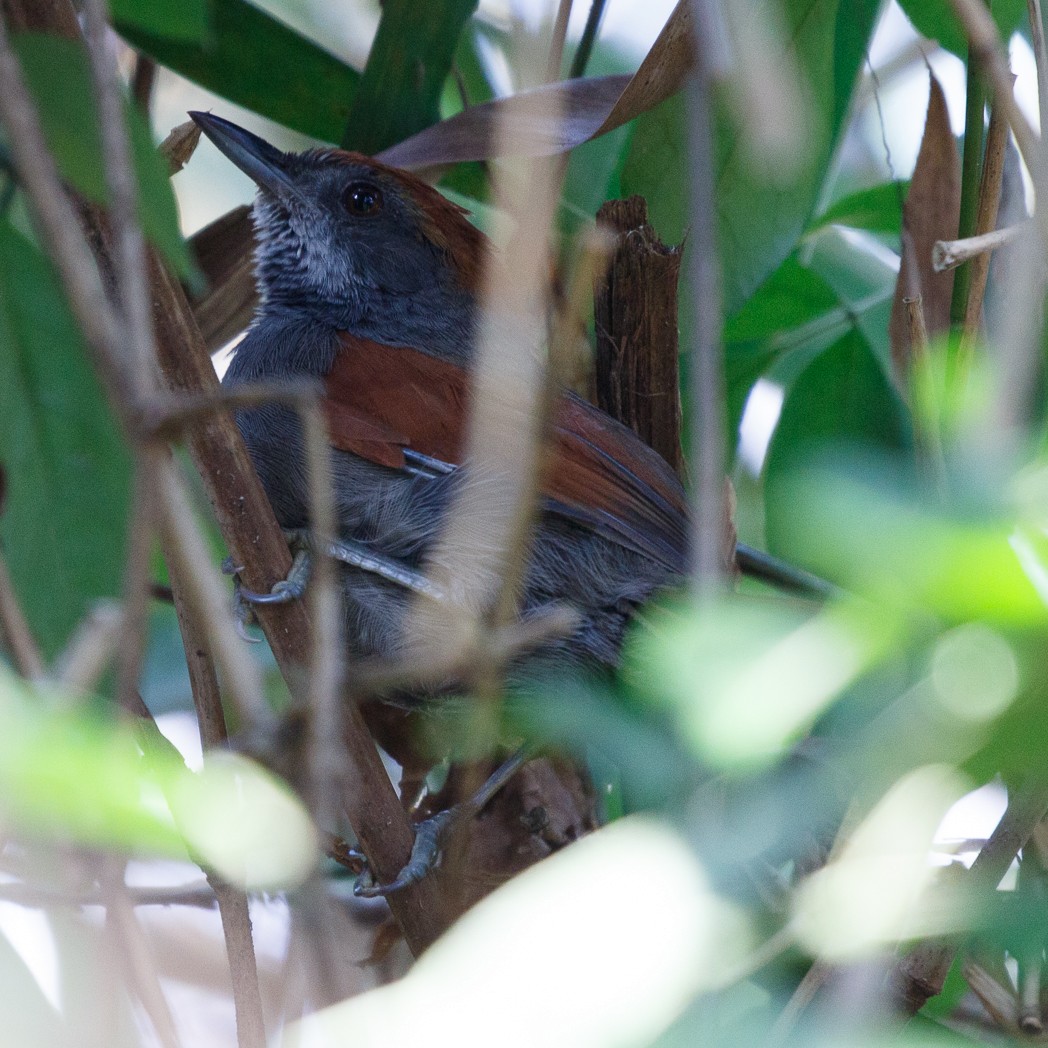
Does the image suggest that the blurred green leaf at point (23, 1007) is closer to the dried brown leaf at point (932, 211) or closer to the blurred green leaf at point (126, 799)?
the blurred green leaf at point (126, 799)

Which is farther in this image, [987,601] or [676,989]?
[676,989]

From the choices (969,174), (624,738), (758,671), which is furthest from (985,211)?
(758,671)

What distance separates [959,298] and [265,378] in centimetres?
146

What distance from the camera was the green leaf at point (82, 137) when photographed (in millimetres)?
1385

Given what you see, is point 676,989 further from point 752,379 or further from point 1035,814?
point 752,379

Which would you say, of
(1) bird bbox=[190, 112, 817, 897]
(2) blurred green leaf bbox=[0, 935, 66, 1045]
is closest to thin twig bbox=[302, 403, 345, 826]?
(2) blurred green leaf bbox=[0, 935, 66, 1045]

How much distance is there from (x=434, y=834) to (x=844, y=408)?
1.22 metres

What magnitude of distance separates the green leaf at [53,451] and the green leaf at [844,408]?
1483 mm

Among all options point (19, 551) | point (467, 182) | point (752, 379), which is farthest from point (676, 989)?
point (467, 182)

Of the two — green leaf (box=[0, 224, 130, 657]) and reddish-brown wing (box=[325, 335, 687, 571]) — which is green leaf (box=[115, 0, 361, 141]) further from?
green leaf (box=[0, 224, 130, 657])

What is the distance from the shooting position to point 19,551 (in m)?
1.75

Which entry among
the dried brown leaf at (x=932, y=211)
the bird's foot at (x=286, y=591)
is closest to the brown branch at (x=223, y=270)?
the bird's foot at (x=286, y=591)

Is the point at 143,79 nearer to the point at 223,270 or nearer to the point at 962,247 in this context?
the point at 223,270

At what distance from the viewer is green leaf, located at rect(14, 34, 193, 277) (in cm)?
138
